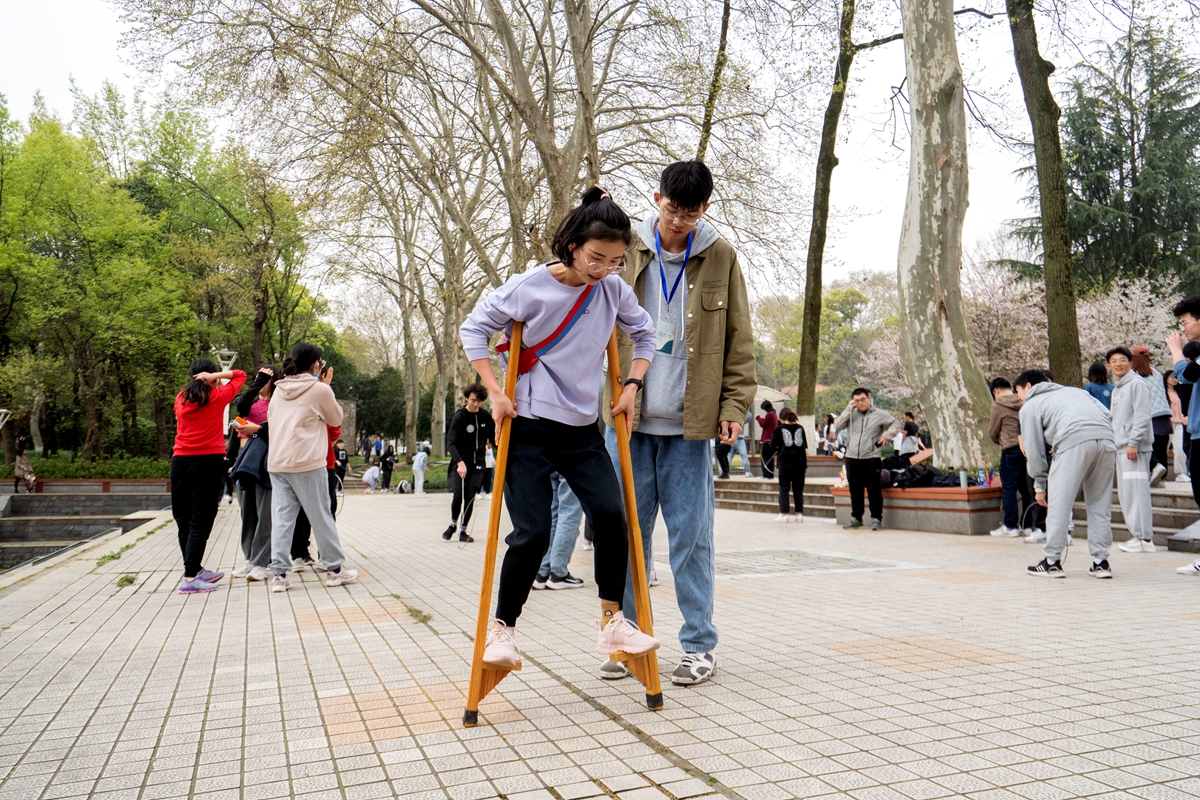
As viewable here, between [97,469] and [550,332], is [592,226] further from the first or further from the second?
[97,469]

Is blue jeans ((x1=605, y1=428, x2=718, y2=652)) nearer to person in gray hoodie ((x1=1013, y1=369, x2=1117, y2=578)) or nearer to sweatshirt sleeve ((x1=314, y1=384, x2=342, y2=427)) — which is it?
sweatshirt sleeve ((x1=314, y1=384, x2=342, y2=427))

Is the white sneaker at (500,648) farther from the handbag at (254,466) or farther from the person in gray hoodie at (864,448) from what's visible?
the person in gray hoodie at (864,448)

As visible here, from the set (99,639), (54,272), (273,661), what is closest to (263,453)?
(99,639)

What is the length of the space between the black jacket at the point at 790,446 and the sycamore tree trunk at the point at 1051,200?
3599mm

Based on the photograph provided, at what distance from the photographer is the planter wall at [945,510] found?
10977 millimetres

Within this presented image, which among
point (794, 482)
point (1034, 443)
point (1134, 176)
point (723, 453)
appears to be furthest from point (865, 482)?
point (1134, 176)

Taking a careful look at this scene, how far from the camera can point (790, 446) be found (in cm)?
1348

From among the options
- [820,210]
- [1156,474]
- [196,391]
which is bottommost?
[1156,474]

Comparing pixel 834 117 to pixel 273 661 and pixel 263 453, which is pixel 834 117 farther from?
pixel 273 661

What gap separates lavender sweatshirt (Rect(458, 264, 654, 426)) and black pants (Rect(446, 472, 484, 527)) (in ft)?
24.5

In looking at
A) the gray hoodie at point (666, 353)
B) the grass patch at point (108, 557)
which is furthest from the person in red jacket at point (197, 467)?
the gray hoodie at point (666, 353)

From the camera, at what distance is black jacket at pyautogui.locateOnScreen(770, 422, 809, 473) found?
13288 mm

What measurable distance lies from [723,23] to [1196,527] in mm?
14454

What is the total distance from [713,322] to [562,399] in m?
0.83
